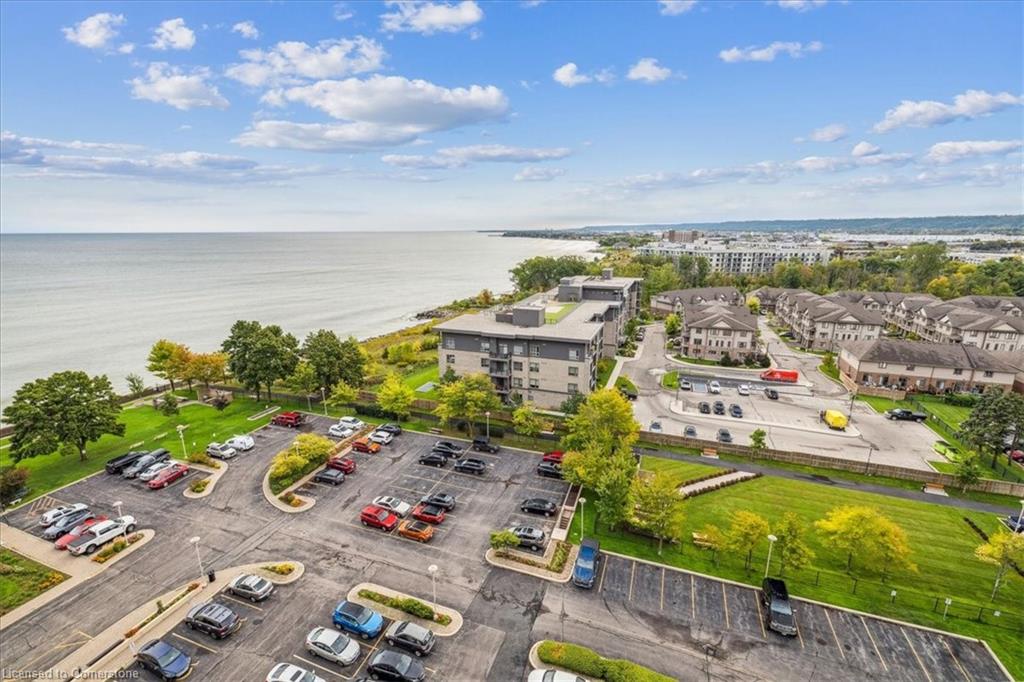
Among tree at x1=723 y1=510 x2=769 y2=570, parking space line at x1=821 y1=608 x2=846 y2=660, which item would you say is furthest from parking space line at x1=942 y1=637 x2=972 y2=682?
tree at x1=723 y1=510 x2=769 y2=570

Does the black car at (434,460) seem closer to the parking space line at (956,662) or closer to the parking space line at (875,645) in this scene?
the parking space line at (875,645)

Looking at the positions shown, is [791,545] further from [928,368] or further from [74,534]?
[928,368]

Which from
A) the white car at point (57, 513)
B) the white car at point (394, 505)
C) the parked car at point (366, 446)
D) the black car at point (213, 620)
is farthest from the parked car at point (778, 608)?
the white car at point (57, 513)

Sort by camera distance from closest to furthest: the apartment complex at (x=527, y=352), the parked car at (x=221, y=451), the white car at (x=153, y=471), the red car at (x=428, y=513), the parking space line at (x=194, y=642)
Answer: the parking space line at (x=194, y=642) → the red car at (x=428, y=513) → the white car at (x=153, y=471) → the parked car at (x=221, y=451) → the apartment complex at (x=527, y=352)

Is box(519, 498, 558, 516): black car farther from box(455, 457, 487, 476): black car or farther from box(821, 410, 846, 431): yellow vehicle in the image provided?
box(821, 410, 846, 431): yellow vehicle

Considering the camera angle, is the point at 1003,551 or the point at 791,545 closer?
the point at 1003,551

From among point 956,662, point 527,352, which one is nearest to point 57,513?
point 527,352

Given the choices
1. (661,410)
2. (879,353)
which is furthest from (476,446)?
(879,353)
